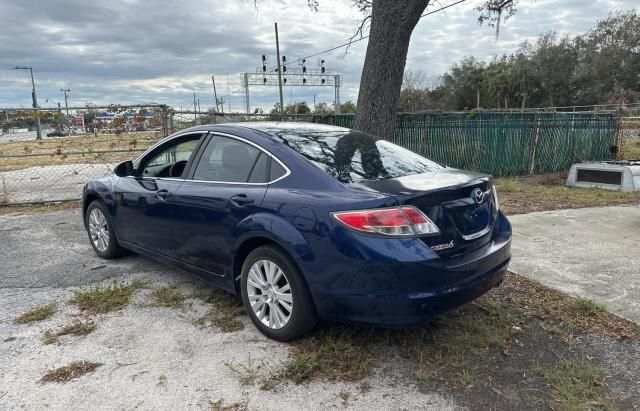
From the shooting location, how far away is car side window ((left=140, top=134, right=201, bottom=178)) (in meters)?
4.16

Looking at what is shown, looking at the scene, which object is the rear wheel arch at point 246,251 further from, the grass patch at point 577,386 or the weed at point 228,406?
the grass patch at point 577,386

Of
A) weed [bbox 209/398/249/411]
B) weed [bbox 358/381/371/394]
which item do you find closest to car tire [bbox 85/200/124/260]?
weed [bbox 209/398/249/411]

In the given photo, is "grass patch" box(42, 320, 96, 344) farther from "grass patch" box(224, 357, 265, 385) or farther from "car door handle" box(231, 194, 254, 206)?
"car door handle" box(231, 194, 254, 206)

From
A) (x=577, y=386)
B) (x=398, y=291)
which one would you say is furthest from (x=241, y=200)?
(x=577, y=386)

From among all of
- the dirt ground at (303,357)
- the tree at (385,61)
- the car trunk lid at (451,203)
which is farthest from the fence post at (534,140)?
the car trunk lid at (451,203)

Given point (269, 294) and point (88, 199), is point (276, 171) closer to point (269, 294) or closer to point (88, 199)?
point (269, 294)

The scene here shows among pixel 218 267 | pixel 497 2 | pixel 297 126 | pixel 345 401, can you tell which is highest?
pixel 497 2

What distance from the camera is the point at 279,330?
3.23 metres

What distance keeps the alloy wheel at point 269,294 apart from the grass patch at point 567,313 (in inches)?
77.1

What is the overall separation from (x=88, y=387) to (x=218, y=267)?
120cm

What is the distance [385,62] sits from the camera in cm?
582

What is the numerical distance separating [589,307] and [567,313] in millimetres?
186

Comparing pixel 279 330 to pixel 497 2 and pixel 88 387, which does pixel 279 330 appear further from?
pixel 497 2

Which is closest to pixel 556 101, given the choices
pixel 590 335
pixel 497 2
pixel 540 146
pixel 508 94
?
pixel 508 94
